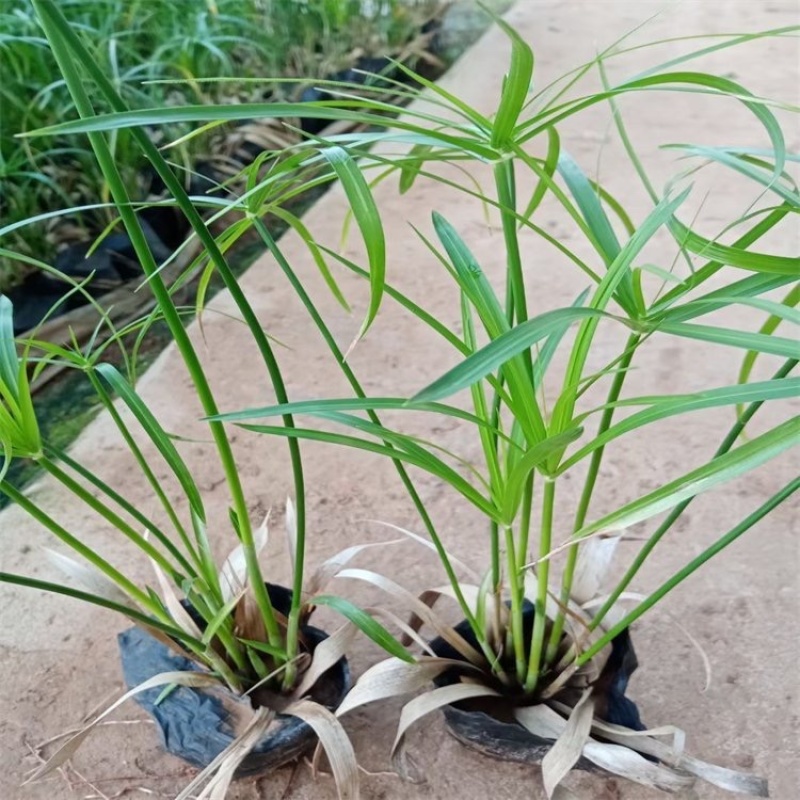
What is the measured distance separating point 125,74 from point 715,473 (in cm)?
164

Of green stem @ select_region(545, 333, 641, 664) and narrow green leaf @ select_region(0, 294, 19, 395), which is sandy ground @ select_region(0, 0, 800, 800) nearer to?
green stem @ select_region(545, 333, 641, 664)

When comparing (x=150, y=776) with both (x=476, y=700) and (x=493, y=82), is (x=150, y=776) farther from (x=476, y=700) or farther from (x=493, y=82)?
(x=493, y=82)

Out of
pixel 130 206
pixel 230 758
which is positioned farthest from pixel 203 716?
pixel 130 206

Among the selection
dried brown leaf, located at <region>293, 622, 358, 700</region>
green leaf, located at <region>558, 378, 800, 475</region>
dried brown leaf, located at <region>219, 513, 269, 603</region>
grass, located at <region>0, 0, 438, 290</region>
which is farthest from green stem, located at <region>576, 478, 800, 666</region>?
grass, located at <region>0, 0, 438, 290</region>

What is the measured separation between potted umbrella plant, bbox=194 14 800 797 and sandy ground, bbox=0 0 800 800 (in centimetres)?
7

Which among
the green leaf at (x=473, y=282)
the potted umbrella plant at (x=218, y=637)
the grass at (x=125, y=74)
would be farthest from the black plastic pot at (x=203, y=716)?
the grass at (x=125, y=74)

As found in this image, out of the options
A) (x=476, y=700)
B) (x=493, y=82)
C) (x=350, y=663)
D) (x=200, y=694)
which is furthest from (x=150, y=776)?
(x=493, y=82)

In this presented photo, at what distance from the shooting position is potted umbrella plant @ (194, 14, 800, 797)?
50cm

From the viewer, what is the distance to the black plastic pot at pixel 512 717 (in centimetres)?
80

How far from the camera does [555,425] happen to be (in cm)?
59

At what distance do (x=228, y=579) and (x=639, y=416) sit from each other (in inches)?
19.4

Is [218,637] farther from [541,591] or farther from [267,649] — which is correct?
[541,591]

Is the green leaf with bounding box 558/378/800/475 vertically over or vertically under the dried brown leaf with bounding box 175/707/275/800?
over

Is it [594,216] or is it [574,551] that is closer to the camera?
[594,216]
